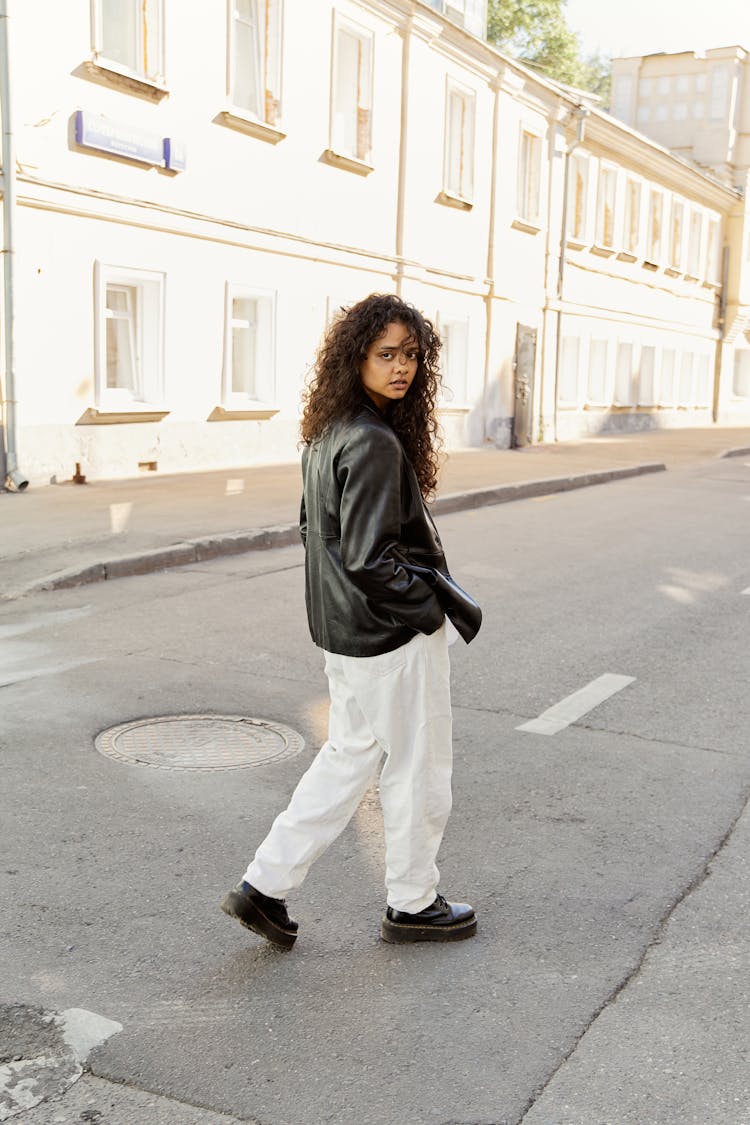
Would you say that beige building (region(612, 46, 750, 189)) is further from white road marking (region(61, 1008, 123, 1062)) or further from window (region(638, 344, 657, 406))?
white road marking (region(61, 1008, 123, 1062))

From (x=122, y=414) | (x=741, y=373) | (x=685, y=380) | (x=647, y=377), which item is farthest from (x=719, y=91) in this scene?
(x=122, y=414)

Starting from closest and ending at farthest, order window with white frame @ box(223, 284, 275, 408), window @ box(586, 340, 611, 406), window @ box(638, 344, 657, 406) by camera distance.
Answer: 1. window with white frame @ box(223, 284, 275, 408)
2. window @ box(586, 340, 611, 406)
3. window @ box(638, 344, 657, 406)

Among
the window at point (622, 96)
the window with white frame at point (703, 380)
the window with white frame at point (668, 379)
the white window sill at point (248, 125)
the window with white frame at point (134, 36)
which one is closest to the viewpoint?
the window with white frame at point (134, 36)

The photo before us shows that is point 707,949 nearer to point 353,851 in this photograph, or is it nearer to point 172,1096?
point 353,851

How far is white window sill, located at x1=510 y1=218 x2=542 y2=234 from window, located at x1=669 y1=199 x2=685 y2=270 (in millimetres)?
10284

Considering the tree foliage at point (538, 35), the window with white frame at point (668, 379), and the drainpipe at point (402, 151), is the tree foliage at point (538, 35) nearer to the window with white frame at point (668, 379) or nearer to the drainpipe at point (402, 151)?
the window with white frame at point (668, 379)

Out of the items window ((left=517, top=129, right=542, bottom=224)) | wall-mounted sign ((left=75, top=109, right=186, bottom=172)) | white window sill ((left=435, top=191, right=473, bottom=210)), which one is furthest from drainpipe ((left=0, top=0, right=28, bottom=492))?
window ((left=517, top=129, right=542, bottom=224))

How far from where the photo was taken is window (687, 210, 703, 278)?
36.9m

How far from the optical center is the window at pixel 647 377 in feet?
112

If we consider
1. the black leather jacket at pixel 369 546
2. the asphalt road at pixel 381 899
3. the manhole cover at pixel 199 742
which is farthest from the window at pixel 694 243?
the black leather jacket at pixel 369 546

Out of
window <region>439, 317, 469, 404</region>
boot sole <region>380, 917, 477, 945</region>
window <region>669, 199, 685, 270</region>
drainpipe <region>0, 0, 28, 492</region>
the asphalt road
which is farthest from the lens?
window <region>669, 199, 685, 270</region>

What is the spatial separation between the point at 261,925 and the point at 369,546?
1.11 meters

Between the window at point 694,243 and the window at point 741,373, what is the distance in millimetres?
5958

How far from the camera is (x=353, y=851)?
4258 mm
